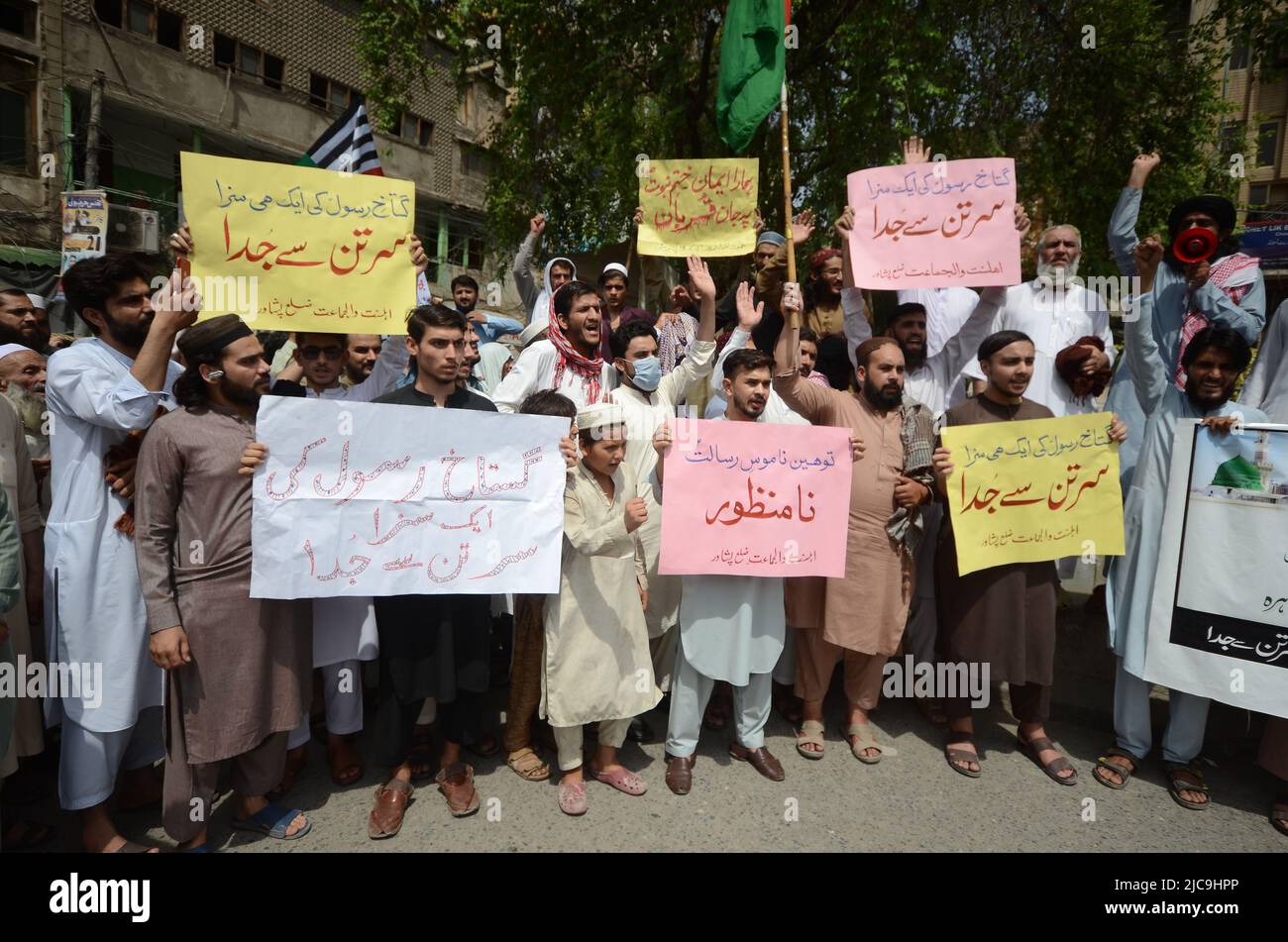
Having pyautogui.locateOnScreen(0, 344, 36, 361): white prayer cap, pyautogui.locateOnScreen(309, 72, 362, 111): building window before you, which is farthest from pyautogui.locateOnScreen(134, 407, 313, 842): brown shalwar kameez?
pyautogui.locateOnScreen(309, 72, 362, 111): building window

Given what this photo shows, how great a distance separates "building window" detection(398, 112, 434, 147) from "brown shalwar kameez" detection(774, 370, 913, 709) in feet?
80.7

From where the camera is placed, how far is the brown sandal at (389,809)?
110 inches

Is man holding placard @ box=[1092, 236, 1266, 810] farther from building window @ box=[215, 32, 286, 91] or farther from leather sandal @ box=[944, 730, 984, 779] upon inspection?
building window @ box=[215, 32, 286, 91]

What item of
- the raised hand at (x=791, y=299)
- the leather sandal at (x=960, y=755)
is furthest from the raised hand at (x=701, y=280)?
the leather sandal at (x=960, y=755)

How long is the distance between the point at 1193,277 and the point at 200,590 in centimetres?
491

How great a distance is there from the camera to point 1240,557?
10.3 ft

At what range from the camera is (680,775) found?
320 cm

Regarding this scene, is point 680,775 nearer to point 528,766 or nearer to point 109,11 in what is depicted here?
point 528,766

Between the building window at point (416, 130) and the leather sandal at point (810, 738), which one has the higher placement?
the building window at point (416, 130)

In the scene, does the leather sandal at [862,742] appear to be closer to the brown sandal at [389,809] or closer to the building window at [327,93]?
the brown sandal at [389,809]

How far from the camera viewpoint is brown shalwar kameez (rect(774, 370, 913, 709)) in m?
3.46

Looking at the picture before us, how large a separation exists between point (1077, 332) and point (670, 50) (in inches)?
234

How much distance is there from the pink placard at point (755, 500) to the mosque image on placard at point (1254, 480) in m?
1.77

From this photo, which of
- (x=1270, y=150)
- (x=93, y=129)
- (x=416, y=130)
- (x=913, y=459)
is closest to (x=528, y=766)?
(x=913, y=459)
